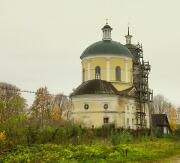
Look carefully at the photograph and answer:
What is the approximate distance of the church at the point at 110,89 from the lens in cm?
4500

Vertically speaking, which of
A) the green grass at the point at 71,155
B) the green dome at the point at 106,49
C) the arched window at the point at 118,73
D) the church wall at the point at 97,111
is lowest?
the green grass at the point at 71,155

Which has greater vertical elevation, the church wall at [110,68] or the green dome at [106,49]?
the green dome at [106,49]

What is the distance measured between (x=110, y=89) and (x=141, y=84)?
7430 millimetres

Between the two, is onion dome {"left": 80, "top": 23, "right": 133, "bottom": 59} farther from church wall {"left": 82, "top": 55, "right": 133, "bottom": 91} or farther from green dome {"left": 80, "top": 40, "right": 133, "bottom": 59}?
church wall {"left": 82, "top": 55, "right": 133, "bottom": 91}

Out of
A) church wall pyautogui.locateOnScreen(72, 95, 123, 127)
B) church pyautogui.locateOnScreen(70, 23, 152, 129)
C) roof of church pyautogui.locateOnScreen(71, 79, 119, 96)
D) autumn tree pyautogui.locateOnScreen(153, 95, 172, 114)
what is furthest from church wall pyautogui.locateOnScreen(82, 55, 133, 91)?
autumn tree pyautogui.locateOnScreen(153, 95, 172, 114)

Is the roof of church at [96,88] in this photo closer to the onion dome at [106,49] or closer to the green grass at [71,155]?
the onion dome at [106,49]

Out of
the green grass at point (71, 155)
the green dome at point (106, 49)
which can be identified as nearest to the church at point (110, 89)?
the green dome at point (106, 49)

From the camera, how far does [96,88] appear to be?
4512 centimetres

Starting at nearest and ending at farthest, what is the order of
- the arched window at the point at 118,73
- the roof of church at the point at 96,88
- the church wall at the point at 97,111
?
the church wall at the point at 97,111 → the roof of church at the point at 96,88 → the arched window at the point at 118,73

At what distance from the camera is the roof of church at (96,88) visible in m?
45.0

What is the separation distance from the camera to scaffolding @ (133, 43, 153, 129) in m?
49.8

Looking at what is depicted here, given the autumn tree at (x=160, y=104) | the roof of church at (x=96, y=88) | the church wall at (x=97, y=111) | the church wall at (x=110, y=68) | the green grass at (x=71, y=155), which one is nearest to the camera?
the green grass at (x=71, y=155)

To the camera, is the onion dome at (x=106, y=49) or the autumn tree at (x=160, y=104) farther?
the autumn tree at (x=160, y=104)

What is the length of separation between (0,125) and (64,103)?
59.0 metres
